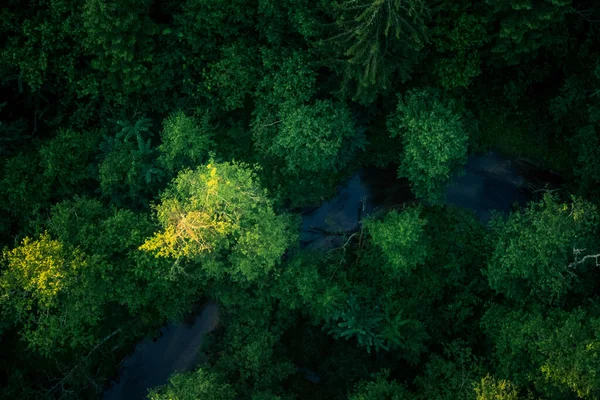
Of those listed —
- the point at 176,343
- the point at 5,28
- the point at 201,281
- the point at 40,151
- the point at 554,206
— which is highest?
the point at 5,28

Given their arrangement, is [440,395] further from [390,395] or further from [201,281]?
[201,281]

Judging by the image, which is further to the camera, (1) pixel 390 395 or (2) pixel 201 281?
(2) pixel 201 281

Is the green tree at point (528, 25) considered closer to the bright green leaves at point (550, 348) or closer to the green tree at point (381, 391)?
the bright green leaves at point (550, 348)

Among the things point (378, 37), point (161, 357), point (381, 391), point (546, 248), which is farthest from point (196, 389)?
point (378, 37)

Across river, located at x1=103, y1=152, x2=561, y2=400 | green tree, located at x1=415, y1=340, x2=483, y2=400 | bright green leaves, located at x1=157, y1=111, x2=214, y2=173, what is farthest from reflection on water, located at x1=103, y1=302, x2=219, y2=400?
green tree, located at x1=415, y1=340, x2=483, y2=400

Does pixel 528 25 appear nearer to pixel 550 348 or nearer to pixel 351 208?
pixel 550 348

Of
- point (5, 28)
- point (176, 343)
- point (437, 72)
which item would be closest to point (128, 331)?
point (176, 343)
